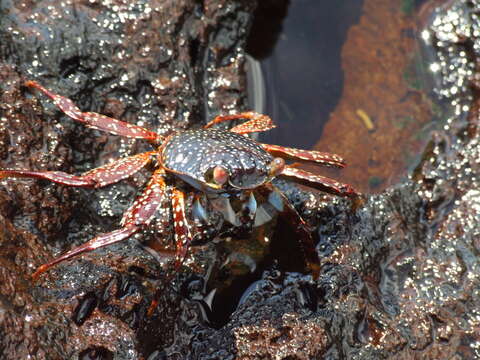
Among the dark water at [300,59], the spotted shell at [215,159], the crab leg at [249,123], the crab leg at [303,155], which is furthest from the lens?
the dark water at [300,59]

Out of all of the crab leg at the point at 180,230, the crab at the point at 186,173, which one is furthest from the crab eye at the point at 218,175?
the crab leg at the point at 180,230

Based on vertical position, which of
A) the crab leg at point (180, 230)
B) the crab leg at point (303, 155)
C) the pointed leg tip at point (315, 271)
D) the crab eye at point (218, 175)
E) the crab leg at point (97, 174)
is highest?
the crab eye at point (218, 175)

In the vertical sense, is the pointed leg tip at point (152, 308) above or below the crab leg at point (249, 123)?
below

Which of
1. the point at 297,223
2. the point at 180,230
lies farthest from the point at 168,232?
the point at 297,223

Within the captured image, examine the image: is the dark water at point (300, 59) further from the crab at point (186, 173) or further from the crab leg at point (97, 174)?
the crab leg at point (97, 174)

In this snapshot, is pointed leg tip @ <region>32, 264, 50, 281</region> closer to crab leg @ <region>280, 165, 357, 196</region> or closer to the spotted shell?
the spotted shell

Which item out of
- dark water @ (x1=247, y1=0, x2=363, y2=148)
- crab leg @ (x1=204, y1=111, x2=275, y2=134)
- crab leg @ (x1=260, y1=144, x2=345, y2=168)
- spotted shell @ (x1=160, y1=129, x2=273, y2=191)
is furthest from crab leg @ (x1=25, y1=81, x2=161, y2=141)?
dark water @ (x1=247, y1=0, x2=363, y2=148)
